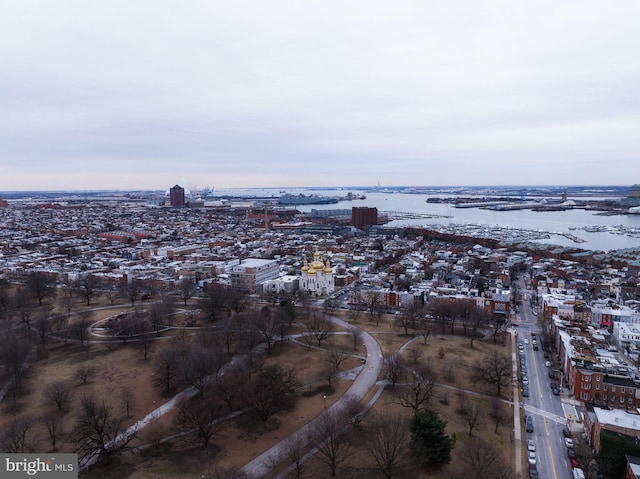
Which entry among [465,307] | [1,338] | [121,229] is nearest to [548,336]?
[465,307]

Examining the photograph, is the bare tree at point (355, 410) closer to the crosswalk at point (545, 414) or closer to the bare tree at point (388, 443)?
the bare tree at point (388, 443)

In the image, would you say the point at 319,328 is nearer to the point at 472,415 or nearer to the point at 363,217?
the point at 472,415

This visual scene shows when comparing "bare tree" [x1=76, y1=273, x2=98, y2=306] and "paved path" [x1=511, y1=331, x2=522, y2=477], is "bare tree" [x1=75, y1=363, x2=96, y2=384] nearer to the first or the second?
"bare tree" [x1=76, y1=273, x2=98, y2=306]

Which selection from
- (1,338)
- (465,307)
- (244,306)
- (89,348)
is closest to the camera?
(1,338)

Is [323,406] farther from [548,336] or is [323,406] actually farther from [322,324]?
[548,336]

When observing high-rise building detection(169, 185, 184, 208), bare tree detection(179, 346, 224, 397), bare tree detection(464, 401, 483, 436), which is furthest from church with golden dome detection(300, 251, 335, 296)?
high-rise building detection(169, 185, 184, 208)

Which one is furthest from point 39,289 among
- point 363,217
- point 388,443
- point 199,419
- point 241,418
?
point 363,217
